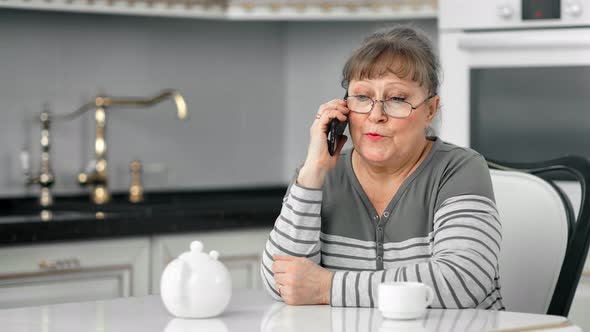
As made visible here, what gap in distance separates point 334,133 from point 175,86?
1.77 metres

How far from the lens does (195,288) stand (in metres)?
1.63

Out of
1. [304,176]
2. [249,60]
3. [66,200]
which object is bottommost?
[66,200]

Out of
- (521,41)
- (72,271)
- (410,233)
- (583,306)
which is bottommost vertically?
(583,306)

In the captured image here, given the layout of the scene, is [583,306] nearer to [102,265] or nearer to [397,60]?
[397,60]

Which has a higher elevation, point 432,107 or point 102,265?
point 432,107

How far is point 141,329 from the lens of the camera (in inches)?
61.9

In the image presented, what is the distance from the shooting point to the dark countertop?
108 inches

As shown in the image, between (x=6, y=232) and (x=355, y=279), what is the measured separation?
127cm

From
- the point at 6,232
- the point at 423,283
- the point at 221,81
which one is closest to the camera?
the point at 423,283

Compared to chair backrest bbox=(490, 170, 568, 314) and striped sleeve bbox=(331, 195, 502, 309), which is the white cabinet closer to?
chair backrest bbox=(490, 170, 568, 314)

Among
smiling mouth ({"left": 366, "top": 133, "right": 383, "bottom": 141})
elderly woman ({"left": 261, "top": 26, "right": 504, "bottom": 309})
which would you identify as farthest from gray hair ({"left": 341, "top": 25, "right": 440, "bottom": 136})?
smiling mouth ({"left": 366, "top": 133, "right": 383, "bottom": 141})

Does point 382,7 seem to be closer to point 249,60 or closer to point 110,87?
point 249,60

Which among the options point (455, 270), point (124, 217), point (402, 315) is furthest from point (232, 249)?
point (402, 315)

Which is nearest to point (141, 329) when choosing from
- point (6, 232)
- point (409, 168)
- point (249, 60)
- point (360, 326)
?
point (360, 326)
